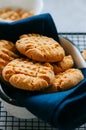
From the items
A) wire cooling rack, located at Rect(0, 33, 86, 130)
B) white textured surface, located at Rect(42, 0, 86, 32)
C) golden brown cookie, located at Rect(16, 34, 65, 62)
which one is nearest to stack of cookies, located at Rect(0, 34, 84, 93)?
golden brown cookie, located at Rect(16, 34, 65, 62)

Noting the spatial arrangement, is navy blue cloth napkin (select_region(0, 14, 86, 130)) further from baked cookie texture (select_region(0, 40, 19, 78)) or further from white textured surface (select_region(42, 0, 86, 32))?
white textured surface (select_region(42, 0, 86, 32))

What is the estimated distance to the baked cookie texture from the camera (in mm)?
595

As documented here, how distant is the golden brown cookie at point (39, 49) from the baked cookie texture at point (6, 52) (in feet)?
0.06

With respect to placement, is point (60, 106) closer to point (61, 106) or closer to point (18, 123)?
point (61, 106)

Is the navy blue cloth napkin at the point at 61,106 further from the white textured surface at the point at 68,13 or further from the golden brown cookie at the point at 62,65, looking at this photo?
the white textured surface at the point at 68,13

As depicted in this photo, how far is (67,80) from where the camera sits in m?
0.58

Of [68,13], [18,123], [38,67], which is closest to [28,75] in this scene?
[38,67]

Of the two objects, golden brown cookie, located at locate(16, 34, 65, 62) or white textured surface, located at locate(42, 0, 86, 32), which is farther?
white textured surface, located at locate(42, 0, 86, 32)

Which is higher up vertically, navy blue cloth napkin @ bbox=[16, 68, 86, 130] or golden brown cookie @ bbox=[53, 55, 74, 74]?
golden brown cookie @ bbox=[53, 55, 74, 74]

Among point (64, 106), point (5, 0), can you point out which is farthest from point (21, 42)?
point (5, 0)

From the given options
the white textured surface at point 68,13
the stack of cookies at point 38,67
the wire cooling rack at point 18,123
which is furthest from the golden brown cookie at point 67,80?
the white textured surface at point 68,13

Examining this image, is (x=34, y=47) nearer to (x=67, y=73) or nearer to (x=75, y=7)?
(x=67, y=73)

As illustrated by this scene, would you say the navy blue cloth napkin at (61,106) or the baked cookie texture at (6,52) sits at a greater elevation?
the baked cookie texture at (6,52)

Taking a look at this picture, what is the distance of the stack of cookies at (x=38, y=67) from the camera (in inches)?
21.6
